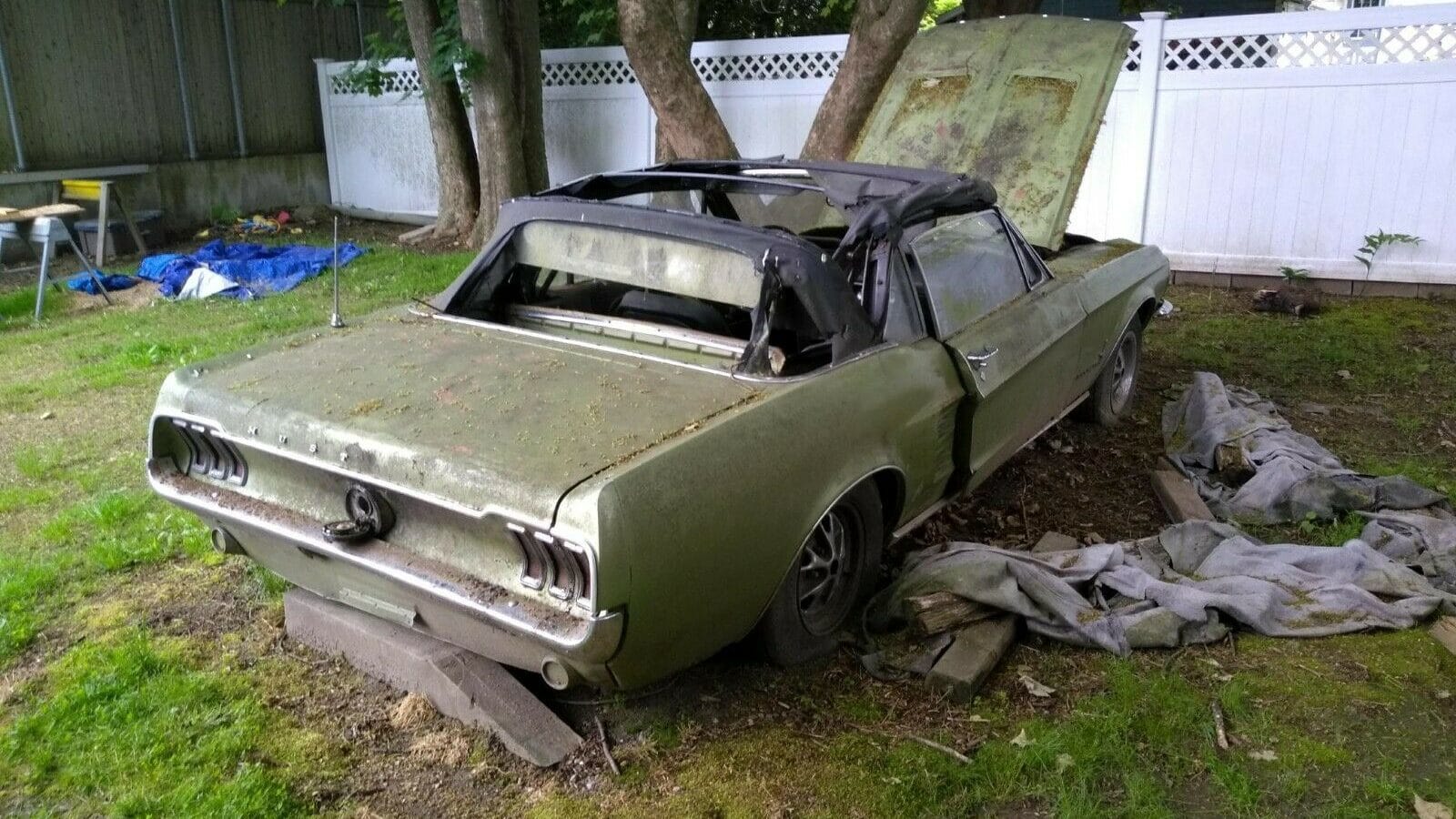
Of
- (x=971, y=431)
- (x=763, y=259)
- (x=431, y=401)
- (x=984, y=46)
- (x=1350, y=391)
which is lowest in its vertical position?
(x=1350, y=391)

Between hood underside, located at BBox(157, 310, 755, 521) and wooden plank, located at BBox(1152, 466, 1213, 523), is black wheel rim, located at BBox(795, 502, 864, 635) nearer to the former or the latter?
hood underside, located at BBox(157, 310, 755, 521)

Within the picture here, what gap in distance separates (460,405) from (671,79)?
22.5ft

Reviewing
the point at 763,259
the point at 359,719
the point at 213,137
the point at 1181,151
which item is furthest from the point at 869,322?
the point at 213,137

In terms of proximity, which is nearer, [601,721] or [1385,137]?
[601,721]

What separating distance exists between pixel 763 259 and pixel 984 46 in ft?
16.1

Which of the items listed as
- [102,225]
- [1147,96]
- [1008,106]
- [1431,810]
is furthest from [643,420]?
[102,225]

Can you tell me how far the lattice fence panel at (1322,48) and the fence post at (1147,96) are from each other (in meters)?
0.10

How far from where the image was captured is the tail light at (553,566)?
2629 millimetres

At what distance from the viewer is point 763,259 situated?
3.60 meters

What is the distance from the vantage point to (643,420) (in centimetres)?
305

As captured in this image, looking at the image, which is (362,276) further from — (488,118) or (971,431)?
(971,431)

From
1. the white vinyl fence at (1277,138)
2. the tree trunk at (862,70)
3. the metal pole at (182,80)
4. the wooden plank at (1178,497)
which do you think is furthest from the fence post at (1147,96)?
the metal pole at (182,80)

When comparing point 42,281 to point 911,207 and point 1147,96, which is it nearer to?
point 911,207

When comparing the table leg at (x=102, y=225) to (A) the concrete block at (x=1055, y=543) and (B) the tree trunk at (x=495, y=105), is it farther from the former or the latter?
(A) the concrete block at (x=1055, y=543)
